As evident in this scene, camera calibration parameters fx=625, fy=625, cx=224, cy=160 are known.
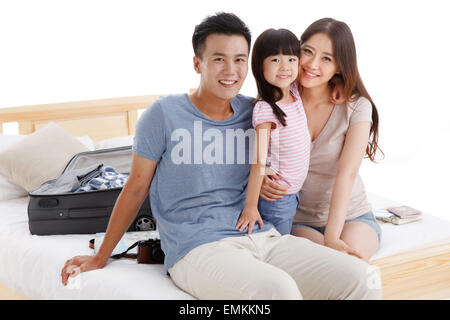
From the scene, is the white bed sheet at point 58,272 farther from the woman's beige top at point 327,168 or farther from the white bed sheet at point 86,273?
the woman's beige top at point 327,168

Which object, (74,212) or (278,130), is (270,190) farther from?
(74,212)

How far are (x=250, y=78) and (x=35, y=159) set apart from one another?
2.25 metres

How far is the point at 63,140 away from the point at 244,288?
1776 millimetres

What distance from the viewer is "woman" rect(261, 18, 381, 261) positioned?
83.9 inches

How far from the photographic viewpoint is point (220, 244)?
1.87m

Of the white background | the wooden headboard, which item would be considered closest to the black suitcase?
the wooden headboard

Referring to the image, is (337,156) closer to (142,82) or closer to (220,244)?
(220,244)

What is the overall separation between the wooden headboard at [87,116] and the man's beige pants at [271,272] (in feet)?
6.38

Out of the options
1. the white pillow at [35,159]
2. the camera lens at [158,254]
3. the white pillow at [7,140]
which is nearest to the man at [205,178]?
the camera lens at [158,254]

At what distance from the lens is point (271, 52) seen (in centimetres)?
204

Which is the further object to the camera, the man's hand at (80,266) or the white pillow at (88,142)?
the white pillow at (88,142)

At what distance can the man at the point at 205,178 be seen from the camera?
1871 mm

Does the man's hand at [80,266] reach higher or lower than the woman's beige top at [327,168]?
lower
